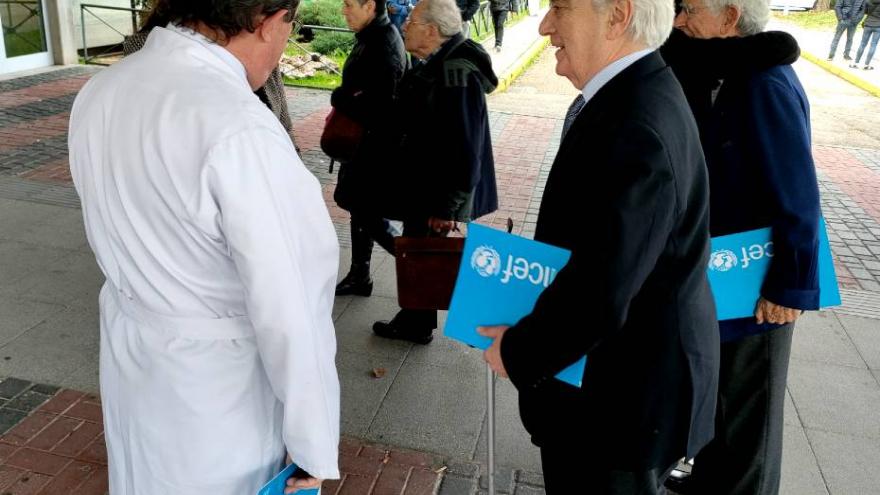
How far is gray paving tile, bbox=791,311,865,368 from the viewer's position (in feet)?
13.6

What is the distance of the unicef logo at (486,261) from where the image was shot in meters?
1.78

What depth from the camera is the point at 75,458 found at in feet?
9.84

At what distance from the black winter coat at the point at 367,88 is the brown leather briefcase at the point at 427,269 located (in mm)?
1001

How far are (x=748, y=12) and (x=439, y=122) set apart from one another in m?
1.53

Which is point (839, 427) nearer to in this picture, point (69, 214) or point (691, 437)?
point (691, 437)

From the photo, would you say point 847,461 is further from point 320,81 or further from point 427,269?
point 320,81

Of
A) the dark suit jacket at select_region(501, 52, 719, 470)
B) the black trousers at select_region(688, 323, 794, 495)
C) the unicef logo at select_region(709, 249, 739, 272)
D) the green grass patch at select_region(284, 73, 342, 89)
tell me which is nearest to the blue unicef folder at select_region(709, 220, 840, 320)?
the unicef logo at select_region(709, 249, 739, 272)

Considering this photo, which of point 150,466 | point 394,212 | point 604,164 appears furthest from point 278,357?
point 394,212

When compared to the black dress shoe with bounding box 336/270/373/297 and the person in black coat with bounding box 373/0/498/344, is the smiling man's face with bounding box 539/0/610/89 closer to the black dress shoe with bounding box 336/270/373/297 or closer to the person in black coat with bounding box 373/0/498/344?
the person in black coat with bounding box 373/0/498/344

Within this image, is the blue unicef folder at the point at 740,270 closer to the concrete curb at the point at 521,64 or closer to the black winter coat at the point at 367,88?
the black winter coat at the point at 367,88

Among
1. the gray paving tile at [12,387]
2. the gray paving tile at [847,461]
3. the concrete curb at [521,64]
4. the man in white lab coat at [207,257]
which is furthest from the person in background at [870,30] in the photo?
the man in white lab coat at [207,257]

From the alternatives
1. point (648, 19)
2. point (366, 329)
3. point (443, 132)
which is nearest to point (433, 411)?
point (366, 329)

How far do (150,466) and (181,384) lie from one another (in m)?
0.25

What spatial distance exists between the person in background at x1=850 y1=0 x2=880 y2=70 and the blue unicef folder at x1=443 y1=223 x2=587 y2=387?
54.4ft
